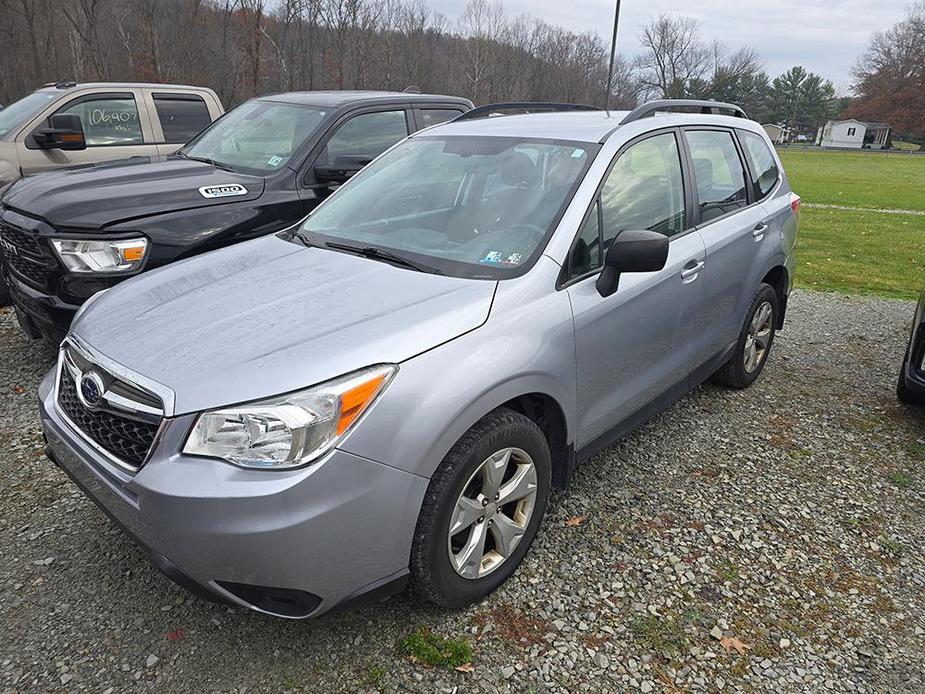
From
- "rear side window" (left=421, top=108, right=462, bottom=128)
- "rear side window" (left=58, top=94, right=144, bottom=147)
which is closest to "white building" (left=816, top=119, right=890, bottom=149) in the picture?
"rear side window" (left=421, top=108, right=462, bottom=128)

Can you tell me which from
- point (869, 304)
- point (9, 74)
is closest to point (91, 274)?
point (869, 304)

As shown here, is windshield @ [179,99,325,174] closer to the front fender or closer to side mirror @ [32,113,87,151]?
side mirror @ [32,113,87,151]

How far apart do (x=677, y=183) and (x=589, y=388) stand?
1.36 m

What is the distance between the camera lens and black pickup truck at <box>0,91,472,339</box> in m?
4.01

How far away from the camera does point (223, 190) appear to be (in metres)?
4.58

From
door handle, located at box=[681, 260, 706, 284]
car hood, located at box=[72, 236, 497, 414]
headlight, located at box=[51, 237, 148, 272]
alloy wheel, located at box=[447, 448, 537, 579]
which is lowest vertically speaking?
alloy wheel, located at box=[447, 448, 537, 579]

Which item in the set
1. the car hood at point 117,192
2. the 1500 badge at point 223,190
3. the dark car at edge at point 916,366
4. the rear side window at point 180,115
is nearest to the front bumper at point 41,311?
the car hood at point 117,192

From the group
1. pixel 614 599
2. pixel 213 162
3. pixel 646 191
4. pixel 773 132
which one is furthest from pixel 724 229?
pixel 773 132

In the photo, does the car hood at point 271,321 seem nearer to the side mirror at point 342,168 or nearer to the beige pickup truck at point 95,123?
the side mirror at point 342,168

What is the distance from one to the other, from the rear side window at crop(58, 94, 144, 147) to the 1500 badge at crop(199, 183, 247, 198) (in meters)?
2.85

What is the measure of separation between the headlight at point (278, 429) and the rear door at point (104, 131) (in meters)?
5.59

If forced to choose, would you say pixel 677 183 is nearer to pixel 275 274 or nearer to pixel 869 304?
pixel 275 274

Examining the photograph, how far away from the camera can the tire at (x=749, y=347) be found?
4.27m

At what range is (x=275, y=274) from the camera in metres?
2.82
